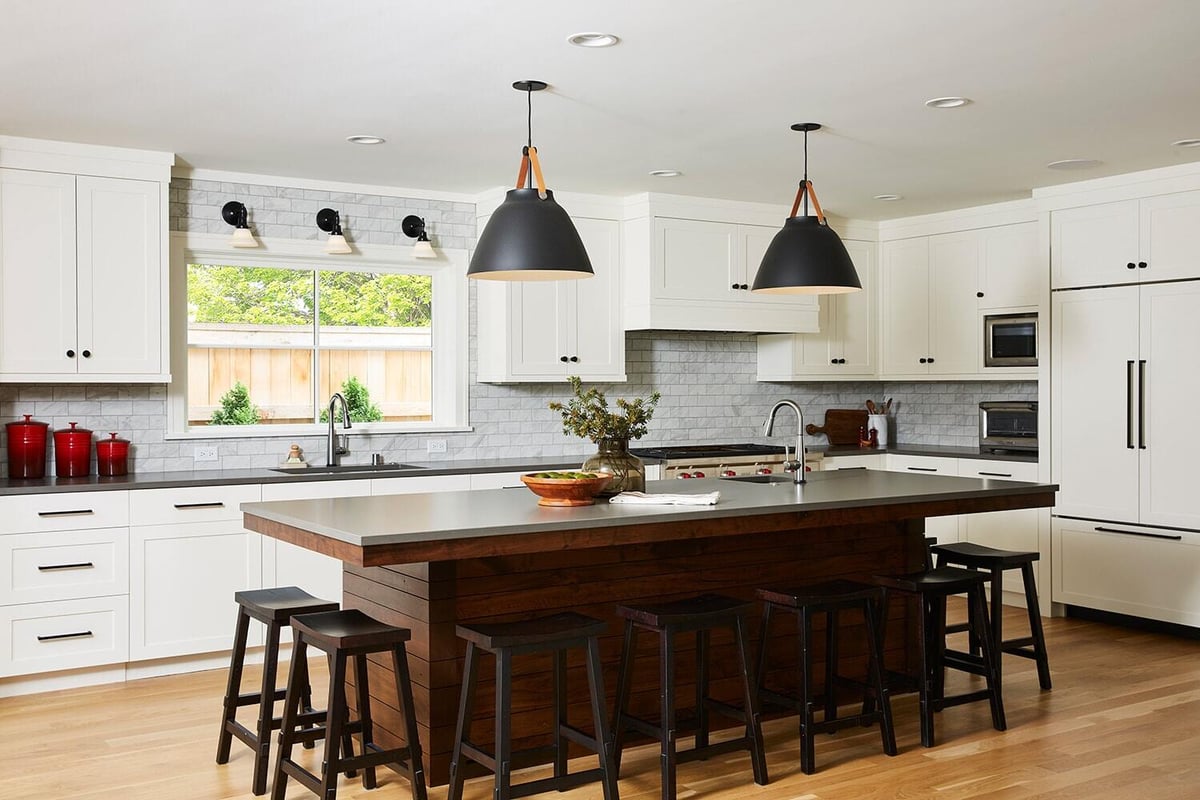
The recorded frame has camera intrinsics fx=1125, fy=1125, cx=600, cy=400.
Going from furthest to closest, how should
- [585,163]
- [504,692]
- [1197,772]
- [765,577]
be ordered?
[585,163] → [765,577] → [1197,772] → [504,692]

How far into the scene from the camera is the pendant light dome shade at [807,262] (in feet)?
14.5

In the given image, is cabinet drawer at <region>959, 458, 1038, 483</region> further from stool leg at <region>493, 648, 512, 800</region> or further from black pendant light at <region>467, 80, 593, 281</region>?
stool leg at <region>493, 648, 512, 800</region>

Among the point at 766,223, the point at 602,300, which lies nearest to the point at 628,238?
the point at 602,300

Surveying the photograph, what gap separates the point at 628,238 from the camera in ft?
21.4

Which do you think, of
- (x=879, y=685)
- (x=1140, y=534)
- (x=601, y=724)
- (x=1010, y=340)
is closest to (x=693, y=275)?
(x=1010, y=340)

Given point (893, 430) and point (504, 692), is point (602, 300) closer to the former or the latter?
point (893, 430)

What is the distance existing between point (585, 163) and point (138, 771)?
331 centimetres

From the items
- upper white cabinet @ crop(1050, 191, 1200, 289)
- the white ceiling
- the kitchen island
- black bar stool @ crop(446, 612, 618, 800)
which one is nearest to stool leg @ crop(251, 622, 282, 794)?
the kitchen island

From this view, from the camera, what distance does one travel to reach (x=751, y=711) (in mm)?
3697

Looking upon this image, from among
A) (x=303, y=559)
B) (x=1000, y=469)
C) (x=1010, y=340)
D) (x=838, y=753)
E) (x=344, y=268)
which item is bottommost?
(x=838, y=753)

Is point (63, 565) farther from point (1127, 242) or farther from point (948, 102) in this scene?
point (1127, 242)

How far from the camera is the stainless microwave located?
6558mm

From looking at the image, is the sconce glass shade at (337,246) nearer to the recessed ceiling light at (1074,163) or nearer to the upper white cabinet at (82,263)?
the upper white cabinet at (82,263)

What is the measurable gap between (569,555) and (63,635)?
8.24 ft
